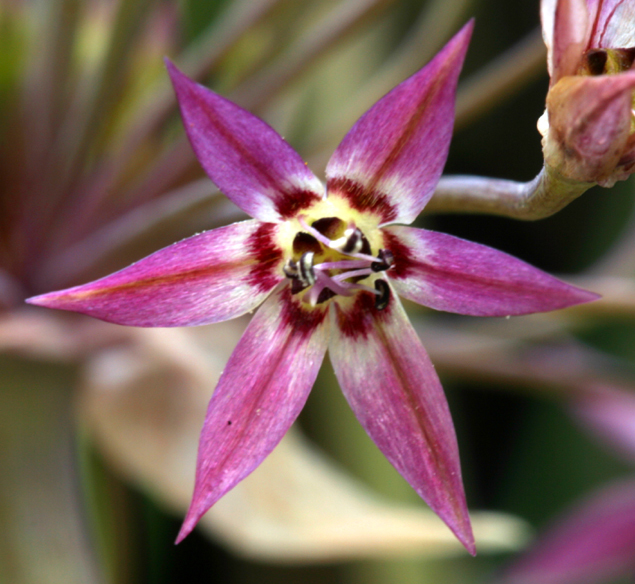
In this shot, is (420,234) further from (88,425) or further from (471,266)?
(88,425)

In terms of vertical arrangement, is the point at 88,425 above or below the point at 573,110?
below

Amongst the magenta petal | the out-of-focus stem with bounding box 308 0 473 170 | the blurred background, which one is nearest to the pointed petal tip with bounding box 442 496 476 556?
the blurred background

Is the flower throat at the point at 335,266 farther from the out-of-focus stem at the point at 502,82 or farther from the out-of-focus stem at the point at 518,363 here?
the out-of-focus stem at the point at 518,363

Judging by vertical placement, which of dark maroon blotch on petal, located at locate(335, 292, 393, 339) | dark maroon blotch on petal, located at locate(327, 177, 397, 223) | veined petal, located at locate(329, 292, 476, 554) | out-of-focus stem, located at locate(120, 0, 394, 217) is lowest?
out-of-focus stem, located at locate(120, 0, 394, 217)

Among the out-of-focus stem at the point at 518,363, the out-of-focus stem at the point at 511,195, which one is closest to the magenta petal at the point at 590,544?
the out-of-focus stem at the point at 518,363

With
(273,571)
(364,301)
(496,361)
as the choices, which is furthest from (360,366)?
(273,571)

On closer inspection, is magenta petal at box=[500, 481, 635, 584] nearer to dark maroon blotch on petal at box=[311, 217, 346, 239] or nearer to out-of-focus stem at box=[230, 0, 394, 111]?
out-of-focus stem at box=[230, 0, 394, 111]

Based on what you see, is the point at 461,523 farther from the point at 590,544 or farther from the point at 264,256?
the point at 590,544
